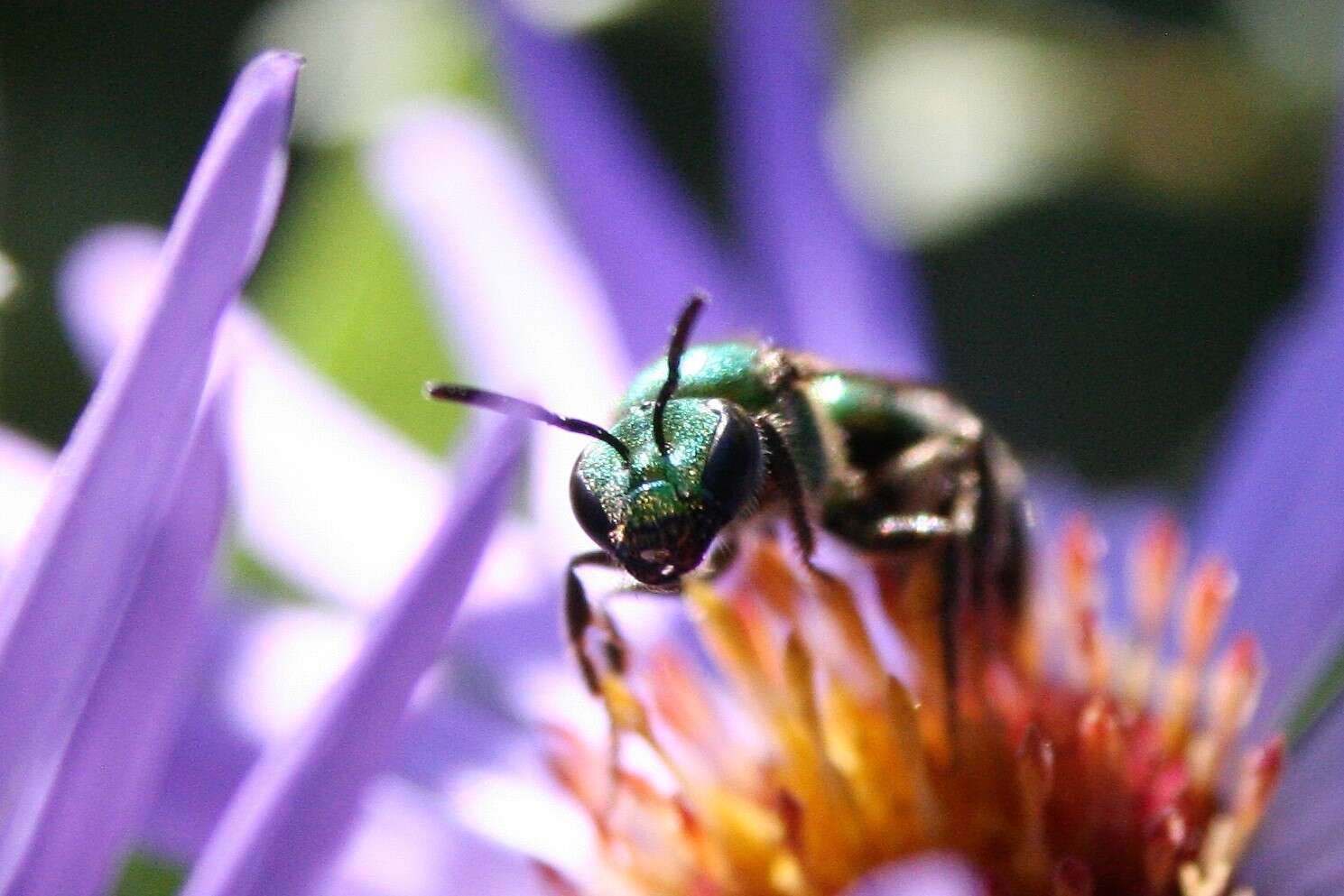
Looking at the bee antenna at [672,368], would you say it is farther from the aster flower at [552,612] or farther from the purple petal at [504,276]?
the purple petal at [504,276]

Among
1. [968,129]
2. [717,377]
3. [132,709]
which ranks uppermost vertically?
[968,129]

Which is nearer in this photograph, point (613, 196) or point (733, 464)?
point (733, 464)

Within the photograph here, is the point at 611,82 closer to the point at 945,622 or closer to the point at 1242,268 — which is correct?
the point at 1242,268

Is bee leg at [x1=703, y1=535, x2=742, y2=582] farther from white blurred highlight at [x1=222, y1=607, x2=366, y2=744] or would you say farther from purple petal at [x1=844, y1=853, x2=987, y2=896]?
white blurred highlight at [x1=222, y1=607, x2=366, y2=744]

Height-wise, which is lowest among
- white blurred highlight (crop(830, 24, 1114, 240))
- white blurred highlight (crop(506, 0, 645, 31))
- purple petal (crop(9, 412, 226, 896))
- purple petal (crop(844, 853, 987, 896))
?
purple petal (crop(844, 853, 987, 896))

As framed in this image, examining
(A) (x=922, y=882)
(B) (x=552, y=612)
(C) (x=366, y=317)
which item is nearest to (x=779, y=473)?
(A) (x=922, y=882)

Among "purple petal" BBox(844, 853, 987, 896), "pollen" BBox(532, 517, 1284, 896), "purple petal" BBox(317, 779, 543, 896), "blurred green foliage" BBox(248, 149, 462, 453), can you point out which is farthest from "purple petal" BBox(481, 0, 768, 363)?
"purple petal" BBox(844, 853, 987, 896)

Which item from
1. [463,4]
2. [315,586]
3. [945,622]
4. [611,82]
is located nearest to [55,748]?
[945,622]

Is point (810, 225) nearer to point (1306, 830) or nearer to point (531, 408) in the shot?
point (1306, 830)
